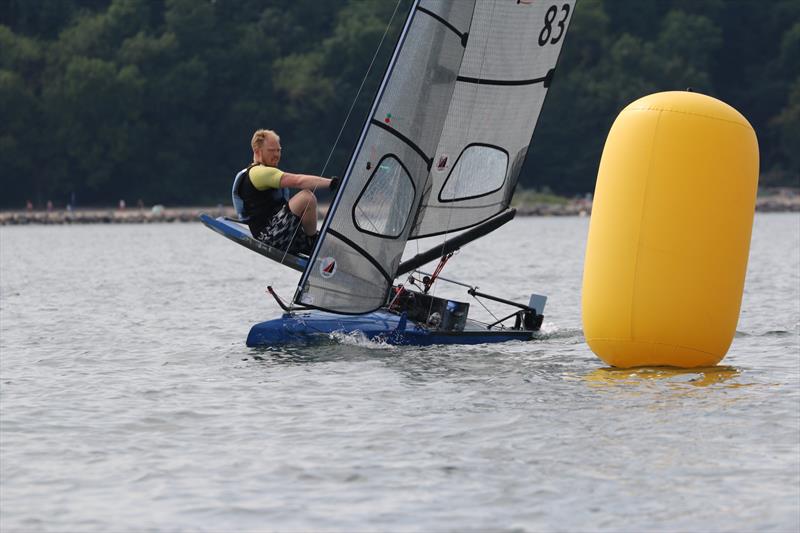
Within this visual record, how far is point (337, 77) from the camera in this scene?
83.5m

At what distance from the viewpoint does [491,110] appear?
14.6m

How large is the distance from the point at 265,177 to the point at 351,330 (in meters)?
1.68

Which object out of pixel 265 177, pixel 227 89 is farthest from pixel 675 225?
pixel 227 89

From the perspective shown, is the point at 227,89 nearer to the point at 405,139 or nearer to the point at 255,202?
the point at 255,202

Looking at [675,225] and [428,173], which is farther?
[428,173]

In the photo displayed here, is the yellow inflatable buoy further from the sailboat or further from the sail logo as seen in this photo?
the sail logo

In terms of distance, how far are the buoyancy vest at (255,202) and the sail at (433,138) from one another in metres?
0.59

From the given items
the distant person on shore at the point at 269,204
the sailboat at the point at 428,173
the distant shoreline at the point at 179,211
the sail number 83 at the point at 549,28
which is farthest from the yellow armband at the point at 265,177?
the distant shoreline at the point at 179,211

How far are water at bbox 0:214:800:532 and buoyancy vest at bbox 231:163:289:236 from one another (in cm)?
130

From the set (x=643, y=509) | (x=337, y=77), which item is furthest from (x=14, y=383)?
(x=337, y=77)

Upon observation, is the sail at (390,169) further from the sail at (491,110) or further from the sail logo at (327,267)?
the sail at (491,110)

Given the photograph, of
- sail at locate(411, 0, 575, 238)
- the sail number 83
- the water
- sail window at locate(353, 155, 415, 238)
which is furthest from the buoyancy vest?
the sail number 83

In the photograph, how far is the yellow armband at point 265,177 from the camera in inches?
527

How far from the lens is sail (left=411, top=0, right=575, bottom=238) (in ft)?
47.1
